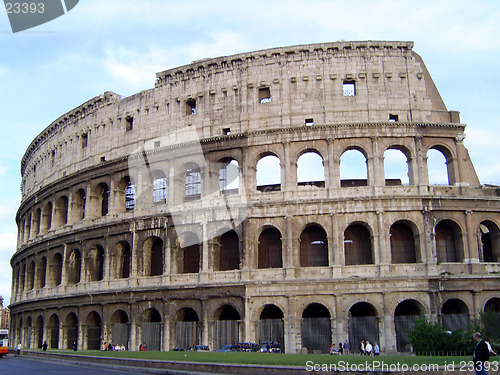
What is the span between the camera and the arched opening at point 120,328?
31484 millimetres

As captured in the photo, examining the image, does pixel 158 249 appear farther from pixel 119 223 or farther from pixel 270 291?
pixel 270 291

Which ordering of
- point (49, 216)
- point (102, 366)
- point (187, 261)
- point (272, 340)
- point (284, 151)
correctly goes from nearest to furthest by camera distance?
1. point (102, 366)
2. point (272, 340)
3. point (284, 151)
4. point (187, 261)
5. point (49, 216)

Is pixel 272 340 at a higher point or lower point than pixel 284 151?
lower

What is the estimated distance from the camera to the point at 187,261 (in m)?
31.5

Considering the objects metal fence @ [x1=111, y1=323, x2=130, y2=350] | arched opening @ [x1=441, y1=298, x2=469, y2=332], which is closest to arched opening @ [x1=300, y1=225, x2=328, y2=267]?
arched opening @ [x1=441, y1=298, x2=469, y2=332]

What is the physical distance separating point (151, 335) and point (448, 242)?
17594mm

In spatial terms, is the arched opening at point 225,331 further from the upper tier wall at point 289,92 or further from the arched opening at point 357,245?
the upper tier wall at point 289,92

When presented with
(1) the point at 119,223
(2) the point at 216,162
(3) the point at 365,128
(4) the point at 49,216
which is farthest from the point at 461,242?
(4) the point at 49,216

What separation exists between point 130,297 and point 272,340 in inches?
372

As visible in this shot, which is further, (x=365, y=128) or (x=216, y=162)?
(x=216, y=162)

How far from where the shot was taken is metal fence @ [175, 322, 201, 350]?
94.5ft

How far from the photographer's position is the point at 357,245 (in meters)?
28.7

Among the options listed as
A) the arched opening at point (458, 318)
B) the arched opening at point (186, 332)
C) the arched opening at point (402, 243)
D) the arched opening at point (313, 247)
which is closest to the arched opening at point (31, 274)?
the arched opening at point (186, 332)

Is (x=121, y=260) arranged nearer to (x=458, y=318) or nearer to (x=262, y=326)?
(x=262, y=326)
